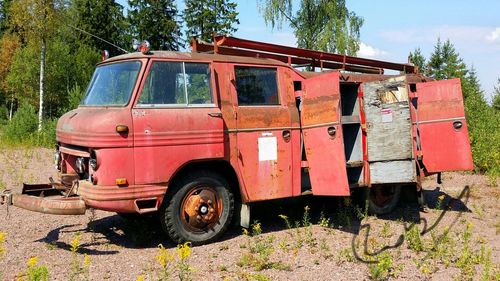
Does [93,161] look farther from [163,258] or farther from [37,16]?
[37,16]

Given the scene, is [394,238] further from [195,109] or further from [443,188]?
[443,188]

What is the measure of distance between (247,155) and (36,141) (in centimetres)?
1339

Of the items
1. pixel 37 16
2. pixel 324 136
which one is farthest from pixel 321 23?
pixel 324 136

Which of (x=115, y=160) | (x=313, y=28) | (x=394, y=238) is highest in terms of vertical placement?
(x=313, y=28)

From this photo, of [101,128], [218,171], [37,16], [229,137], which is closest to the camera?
[101,128]

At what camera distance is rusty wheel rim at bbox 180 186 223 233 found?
6047 mm

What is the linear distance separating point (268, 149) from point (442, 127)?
2782 mm

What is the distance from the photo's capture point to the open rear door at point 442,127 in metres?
7.05

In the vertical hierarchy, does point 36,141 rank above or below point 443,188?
above

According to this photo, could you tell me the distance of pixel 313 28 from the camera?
90.1ft

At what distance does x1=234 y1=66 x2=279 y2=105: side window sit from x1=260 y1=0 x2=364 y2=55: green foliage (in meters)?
19.8

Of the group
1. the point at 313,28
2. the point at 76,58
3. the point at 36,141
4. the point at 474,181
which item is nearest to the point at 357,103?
the point at 474,181

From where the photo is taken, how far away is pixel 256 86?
22.3 ft

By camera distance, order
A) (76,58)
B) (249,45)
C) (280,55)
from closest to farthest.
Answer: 1. (249,45)
2. (280,55)
3. (76,58)
